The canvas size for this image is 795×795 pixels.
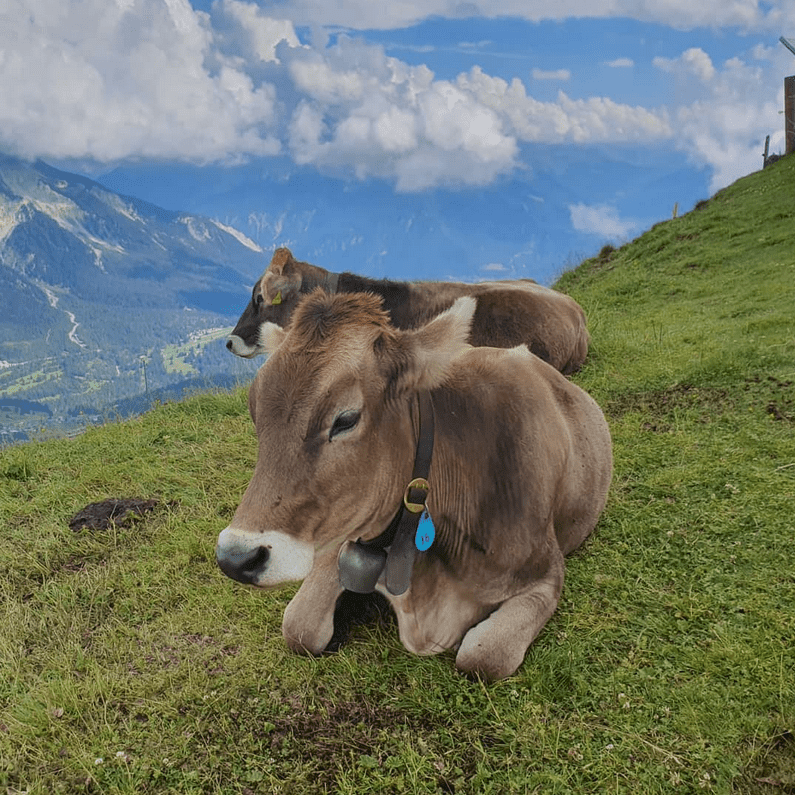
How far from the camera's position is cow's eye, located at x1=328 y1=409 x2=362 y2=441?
2916 millimetres

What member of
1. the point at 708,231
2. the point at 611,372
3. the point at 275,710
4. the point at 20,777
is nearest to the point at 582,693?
the point at 275,710

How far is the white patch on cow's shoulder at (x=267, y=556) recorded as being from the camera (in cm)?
274

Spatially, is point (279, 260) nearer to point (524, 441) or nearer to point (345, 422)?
point (524, 441)

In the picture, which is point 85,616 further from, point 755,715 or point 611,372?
point 611,372

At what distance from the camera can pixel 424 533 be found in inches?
126

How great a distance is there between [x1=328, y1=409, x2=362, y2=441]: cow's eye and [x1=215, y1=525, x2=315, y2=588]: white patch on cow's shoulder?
19.3 inches

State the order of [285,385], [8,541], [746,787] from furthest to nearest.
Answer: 1. [8,541]
2. [285,385]
3. [746,787]

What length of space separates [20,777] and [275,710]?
119 centimetres

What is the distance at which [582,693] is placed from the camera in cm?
341

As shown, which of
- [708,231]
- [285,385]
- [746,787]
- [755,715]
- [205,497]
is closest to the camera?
[746,787]

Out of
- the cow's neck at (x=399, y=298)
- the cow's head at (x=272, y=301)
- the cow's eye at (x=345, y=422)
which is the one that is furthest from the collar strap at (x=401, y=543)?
the cow's head at (x=272, y=301)

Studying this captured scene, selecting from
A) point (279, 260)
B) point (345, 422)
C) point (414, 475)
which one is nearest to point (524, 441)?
point (414, 475)

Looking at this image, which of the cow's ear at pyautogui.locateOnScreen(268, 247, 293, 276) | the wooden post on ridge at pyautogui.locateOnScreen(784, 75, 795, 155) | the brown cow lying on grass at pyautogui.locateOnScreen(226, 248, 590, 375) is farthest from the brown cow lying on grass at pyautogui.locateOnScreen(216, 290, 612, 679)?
the wooden post on ridge at pyautogui.locateOnScreen(784, 75, 795, 155)

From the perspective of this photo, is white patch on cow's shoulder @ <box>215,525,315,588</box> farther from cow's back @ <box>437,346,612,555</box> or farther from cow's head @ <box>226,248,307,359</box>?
cow's head @ <box>226,248,307,359</box>
